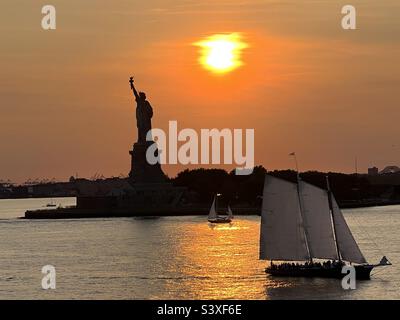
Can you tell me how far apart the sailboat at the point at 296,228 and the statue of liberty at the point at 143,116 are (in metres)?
66.1

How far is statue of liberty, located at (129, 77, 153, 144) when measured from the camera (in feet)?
360

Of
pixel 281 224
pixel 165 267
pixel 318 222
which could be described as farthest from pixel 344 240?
pixel 165 267

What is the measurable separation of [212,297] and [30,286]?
8691 millimetres

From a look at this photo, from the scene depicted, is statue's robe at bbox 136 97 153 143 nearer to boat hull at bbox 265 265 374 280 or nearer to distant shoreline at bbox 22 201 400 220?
distant shoreline at bbox 22 201 400 220

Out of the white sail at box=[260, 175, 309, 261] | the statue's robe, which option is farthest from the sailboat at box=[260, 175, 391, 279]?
the statue's robe

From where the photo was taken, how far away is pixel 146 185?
11469cm

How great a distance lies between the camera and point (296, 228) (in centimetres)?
4409

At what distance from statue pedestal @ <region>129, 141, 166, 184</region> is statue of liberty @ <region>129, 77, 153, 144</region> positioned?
85cm

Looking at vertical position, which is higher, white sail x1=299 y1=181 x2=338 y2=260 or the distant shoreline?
white sail x1=299 y1=181 x2=338 y2=260

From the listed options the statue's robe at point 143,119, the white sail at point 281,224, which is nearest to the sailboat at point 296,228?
the white sail at point 281,224

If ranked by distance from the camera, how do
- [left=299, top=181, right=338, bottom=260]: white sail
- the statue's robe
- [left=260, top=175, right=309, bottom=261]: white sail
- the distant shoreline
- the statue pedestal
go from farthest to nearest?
the distant shoreline
the statue pedestal
the statue's robe
[left=260, top=175, right=309, bottom=261]: white sail
[left=299, top=181, right=338, bottom=260]: white sail

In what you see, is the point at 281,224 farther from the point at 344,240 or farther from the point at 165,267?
the point at 165,267
